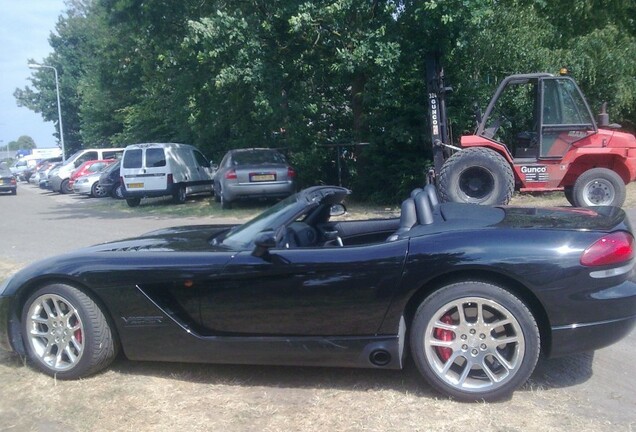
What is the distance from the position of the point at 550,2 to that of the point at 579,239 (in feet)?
50.8

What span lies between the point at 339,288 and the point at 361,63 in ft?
35.2

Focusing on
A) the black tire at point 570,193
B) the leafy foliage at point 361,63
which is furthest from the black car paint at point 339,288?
the leafy foliage at point 361,63

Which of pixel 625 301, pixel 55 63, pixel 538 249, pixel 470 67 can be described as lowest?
pixel 625 301

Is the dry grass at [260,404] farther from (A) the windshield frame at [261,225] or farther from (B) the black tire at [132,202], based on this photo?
(B) the black tire at [132,202]

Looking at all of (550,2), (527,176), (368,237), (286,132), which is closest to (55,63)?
(286,132)

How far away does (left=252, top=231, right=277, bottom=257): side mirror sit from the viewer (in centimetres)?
409

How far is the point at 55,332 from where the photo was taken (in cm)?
458

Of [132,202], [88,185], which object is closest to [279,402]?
[132,202]

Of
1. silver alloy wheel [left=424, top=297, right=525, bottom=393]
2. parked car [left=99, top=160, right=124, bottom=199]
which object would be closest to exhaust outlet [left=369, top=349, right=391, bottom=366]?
silver alloy wheel [left=424, top=297, right=525, bottom=393]

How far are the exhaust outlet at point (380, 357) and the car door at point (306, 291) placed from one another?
0.43 ft

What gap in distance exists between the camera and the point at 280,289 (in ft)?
13.6

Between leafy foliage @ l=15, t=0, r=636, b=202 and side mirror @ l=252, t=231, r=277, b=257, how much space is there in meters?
10.2

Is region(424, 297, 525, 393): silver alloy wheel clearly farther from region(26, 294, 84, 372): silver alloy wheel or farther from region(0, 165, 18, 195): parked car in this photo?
region(0, 165, 18, 195): parked car

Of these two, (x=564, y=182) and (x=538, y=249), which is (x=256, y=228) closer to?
(x=538, y=249)
